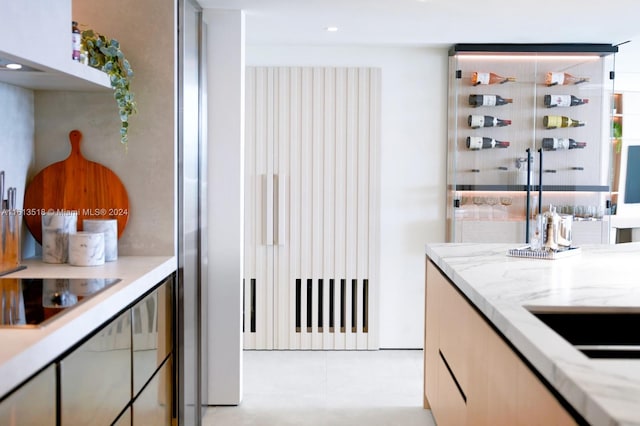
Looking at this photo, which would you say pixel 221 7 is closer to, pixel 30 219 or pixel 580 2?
pixel 30 219

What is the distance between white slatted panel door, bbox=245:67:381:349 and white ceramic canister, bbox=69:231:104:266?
7.79 ft

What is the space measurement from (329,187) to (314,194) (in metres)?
0.13

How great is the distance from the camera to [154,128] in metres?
3.19

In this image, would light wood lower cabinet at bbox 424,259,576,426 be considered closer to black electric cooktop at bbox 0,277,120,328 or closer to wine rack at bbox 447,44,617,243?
black electric cooktop at bbox 0,277,120,328

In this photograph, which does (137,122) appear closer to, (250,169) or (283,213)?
(250,169)

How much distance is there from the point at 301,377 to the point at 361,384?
416mm

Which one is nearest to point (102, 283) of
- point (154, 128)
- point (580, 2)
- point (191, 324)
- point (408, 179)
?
point (154, 128)

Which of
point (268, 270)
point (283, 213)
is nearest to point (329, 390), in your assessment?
point (268, 270)

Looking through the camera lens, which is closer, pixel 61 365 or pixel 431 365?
pixel 61 365

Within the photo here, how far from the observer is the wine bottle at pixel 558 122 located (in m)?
5.06

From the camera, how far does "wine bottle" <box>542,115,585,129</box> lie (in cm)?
506

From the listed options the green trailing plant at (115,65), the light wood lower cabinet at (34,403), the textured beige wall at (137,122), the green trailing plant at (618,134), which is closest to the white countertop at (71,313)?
the light wood lower cabinet at (34,403)

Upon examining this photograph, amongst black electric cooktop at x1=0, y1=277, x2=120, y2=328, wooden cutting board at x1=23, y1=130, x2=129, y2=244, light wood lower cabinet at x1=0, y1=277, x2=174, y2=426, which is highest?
wooden cutting board at x1=23, y1=130, x2=129, y2=244

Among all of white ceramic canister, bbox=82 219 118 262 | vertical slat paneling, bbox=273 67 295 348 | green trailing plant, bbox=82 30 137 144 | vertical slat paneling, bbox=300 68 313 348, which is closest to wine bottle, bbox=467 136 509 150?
vertical slat paneling, bbox=300 68 313 348
